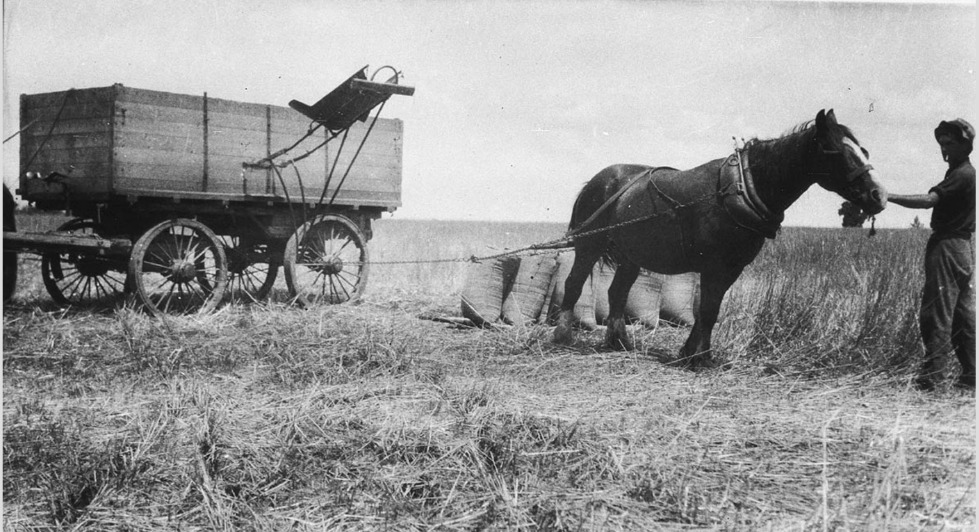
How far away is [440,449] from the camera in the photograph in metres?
3.05

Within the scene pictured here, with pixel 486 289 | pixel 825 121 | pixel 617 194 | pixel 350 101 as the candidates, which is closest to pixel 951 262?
pixel 825 121

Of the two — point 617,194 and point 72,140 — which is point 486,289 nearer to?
point 617,194

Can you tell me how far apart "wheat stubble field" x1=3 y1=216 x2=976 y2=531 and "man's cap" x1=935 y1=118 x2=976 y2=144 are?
4.55ft

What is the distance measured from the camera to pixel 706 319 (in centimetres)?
486

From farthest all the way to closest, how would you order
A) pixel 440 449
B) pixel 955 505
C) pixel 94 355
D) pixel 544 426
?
pixel 94 355 → pixel 544 426 → pixel 440 449 → pixel 955 505

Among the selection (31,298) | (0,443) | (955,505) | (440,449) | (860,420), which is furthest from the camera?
(31,298)

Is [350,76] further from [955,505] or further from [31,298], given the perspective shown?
[955,505]

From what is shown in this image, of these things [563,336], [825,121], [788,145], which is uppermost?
[825,121]

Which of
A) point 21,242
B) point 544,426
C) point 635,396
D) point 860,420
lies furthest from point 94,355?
point 860,420

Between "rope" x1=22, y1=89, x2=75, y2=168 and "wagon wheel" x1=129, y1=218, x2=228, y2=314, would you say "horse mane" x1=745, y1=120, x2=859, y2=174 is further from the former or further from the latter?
"rope" x1=22, y1=89, x2=75, y2=168

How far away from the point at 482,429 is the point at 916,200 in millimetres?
2863

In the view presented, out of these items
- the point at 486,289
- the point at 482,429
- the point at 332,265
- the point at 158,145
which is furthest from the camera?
the point at 332,265

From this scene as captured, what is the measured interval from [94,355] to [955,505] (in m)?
Answer: 5.41

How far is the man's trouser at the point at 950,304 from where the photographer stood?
3.89m
